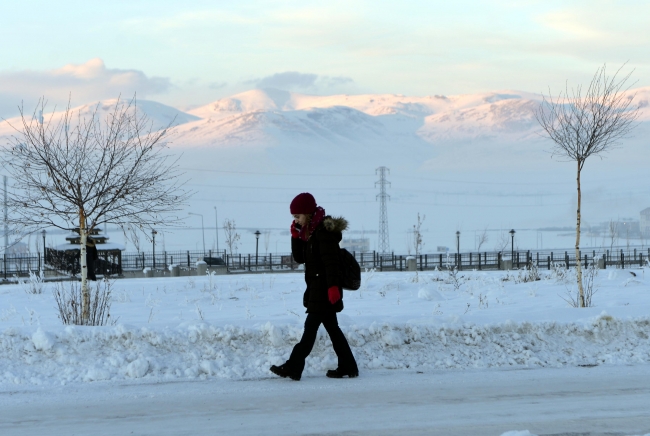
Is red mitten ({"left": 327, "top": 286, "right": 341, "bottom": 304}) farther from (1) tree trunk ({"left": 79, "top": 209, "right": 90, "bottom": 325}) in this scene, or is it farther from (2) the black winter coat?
(1) tree trunk ({"left": 79, "top": 209, "right": 90, "bottom": 325})

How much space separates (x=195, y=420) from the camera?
573 centimetres

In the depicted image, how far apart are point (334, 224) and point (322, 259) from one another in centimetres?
35

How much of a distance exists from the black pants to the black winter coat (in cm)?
10

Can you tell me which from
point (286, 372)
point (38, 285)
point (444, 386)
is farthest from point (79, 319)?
point (38, 285)

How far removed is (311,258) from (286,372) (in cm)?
112

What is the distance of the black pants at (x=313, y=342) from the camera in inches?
278

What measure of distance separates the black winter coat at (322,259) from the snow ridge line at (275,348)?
0.88 m

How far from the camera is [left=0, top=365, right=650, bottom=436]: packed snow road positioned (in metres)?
5.51

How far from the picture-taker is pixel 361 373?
24.7 ft

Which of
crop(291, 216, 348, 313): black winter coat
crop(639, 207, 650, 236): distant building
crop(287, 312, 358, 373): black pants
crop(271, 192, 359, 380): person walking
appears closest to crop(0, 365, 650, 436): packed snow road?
crop(287, 312, 358, 373): black pants

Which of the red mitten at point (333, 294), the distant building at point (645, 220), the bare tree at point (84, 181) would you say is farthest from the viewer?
the distant building at point (645, 220)

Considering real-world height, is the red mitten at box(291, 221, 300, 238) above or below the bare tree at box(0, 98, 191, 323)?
below

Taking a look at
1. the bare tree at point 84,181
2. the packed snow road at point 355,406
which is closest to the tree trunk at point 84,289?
the bare tree at point 84,181

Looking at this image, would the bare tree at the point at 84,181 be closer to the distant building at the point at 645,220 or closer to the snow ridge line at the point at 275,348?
the snow ridge line at the point at 275,348
